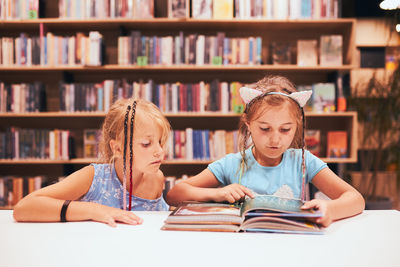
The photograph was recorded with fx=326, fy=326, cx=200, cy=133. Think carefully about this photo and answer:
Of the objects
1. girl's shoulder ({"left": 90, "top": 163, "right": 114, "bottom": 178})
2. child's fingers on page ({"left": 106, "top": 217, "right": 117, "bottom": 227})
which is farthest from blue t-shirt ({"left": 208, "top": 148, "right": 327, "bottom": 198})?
child's fingers on page ({"left": 106, "top": 217, "right": 117, "bottom": 227})

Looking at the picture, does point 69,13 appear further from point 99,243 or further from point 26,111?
point 99,243

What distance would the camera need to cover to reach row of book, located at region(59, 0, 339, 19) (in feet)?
8.97

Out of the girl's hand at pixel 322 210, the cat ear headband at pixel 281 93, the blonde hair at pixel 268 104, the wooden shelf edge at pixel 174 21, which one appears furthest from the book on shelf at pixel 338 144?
the girl's hand at pixel 322 210

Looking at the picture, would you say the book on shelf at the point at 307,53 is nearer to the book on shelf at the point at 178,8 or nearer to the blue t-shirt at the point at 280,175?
the book on shelf at the point at 178,8

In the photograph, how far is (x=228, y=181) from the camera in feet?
4.52

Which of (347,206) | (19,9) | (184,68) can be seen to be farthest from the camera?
(19,9)

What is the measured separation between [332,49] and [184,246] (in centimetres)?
258

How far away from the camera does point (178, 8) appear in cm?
273

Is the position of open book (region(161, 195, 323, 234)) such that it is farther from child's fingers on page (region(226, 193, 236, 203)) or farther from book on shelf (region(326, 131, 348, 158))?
book on shelf (region(326, 131, 348, 158))

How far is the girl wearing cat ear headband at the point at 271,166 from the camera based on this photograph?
1.08m

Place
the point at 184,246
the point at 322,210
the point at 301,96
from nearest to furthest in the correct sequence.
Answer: the point at 184,246 < the point at 322,210 < the point at 301,96

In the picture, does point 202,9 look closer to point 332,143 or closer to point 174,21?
point 174,21

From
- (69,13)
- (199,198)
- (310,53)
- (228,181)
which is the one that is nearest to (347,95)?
(310,53)

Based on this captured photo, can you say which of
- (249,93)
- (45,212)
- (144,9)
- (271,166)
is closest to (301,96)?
(249,93)
